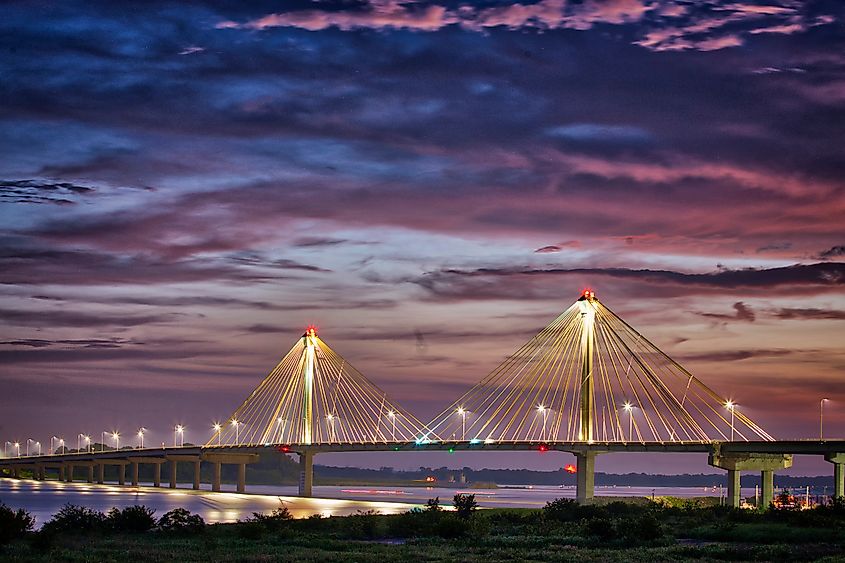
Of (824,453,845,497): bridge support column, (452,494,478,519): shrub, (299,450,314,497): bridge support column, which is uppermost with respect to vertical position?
(824,453,845,497): bridge support column

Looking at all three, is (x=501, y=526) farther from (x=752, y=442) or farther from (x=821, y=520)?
(x=752, y=442)

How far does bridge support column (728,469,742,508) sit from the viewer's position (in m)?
104

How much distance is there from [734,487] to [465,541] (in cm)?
5465

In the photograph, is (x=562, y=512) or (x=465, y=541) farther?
(x=562, y=512)

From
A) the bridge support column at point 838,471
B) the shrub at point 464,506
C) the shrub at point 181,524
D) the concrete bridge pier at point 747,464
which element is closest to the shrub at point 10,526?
the shrub at point 181,524

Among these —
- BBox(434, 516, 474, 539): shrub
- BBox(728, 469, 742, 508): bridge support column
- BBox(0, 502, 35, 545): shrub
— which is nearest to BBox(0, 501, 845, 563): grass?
BBox(434, 516, 474, 539): shrub

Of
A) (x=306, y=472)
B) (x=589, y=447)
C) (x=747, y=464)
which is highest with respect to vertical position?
(x=589, y=447)

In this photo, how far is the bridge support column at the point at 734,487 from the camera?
10412cm

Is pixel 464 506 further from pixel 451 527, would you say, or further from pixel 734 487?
pixel 734 487

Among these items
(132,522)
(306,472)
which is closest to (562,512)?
(132,522)

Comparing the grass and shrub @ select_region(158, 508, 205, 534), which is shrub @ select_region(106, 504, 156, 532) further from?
the grass

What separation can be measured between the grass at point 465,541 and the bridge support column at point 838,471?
81.4 feet

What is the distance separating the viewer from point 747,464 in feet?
349

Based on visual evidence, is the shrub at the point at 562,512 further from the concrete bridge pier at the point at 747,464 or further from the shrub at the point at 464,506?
the concrete bridge pier at the point at 747,464
